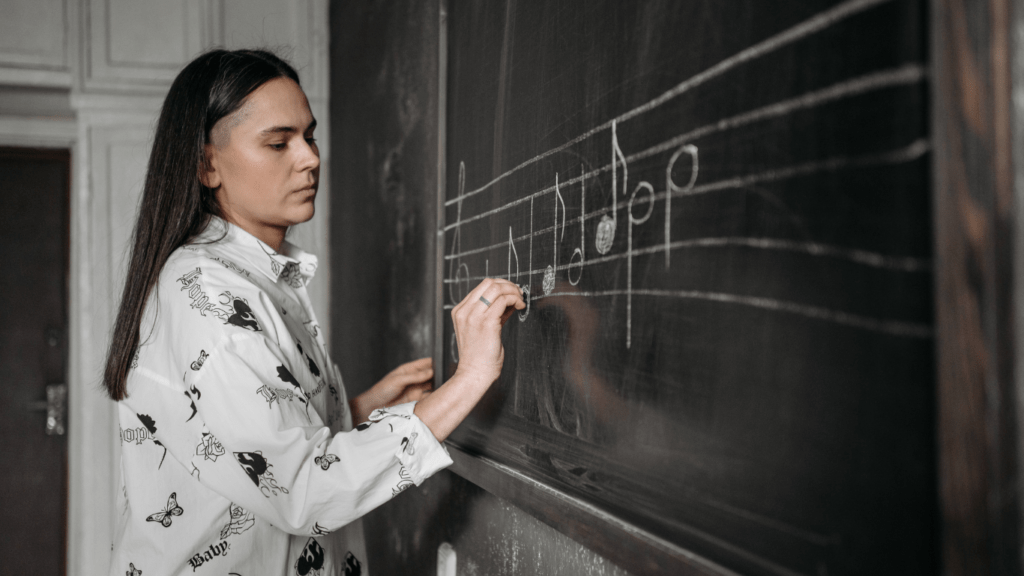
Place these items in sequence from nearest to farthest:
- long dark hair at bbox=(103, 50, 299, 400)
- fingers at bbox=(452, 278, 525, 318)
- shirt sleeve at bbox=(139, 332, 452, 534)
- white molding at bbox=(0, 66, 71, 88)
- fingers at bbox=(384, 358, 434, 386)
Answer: shirt sleeve at bbox=(139, 332, 452, 534)
fingers at bbox=(452, 278, 525, 318)
long dark hair at bbox=(103, 50, 299, 400)
fingers at bbox=(384, 358, 434, 386)
white molding at bbox=(0, 66, 71, 88)

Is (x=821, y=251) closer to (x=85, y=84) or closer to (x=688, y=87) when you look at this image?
(x=688, y=87)

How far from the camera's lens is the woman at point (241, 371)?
804mm

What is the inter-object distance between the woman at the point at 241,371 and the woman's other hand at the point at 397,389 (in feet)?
0.42

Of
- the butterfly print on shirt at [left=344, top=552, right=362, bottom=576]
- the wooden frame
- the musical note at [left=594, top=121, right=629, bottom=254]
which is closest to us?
the wooden frame

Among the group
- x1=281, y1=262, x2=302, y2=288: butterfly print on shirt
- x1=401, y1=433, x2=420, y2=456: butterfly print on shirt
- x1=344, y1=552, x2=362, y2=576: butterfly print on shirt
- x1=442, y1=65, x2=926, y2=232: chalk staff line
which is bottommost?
x1=344, y1=552, x2=362, y2=576: butterfly print on shirt

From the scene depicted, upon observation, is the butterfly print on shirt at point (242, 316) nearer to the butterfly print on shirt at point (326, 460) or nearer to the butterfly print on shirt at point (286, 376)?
the butterfly print on shirt at point (286, 376)

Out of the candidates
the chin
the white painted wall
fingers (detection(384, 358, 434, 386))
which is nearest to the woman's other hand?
fingers (detection(384, 358, 434, 386))

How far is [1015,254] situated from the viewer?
344 mm

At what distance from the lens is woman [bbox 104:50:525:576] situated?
2.64 feet

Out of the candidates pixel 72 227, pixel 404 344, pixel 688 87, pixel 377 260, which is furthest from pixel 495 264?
pixel 72 227

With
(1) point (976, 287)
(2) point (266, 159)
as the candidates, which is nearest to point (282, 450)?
(2) point (266, 159)

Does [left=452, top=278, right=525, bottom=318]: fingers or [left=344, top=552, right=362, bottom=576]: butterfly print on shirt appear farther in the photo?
[left=344, top=552, right=362, bottom=576]: butterfly print on shirt

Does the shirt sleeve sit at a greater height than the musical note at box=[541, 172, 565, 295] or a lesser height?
lesser

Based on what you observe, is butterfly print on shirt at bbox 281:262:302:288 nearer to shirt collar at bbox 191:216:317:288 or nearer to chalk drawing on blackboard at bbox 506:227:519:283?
shirt collar at bbox 191:216:317:288
